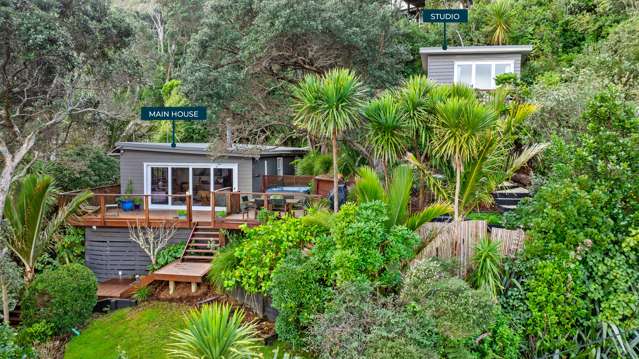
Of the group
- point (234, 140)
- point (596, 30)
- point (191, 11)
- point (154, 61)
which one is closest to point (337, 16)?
point (234, 140)

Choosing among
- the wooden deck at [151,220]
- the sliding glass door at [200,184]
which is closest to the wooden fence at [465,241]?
the wooden deck at [151,220]

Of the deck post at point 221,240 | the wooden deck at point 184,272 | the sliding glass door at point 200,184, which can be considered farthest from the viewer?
the sliding glass door at point 200,184

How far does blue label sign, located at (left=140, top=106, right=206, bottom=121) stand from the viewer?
12508 millimetres

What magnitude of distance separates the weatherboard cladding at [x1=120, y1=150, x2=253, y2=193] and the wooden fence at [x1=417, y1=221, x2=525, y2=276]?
8987 mm

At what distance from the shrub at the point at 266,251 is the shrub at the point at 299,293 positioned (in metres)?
0.96

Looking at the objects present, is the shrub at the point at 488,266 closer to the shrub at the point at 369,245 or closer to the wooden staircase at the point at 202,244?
the shrub at the point at 369,245

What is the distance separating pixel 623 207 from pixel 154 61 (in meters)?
33.7

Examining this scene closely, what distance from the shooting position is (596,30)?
19.6 m

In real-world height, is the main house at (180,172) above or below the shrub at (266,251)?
above

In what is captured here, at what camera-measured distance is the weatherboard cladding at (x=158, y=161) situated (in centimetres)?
1525

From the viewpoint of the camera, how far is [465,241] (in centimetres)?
748

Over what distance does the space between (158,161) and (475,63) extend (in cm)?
1170

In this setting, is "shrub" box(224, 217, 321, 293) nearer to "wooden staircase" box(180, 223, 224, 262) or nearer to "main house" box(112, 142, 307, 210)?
"wooden staircase" box(180, 223, 224, 262)

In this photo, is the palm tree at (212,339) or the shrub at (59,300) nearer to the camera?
the palm tree at (212,339)
